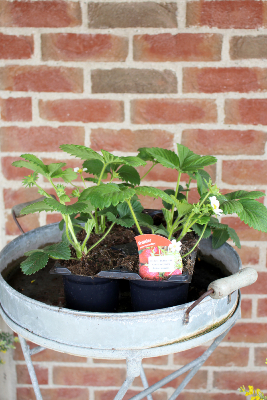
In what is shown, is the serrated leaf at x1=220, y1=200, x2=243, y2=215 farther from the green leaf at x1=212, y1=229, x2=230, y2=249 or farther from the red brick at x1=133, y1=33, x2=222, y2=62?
the red brick at x1=133, y1=33, x2=222, y2=62

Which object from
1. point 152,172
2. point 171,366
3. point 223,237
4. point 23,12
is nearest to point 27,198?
point 152,172

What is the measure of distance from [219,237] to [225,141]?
43 cm

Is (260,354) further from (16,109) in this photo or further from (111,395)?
(16,109)

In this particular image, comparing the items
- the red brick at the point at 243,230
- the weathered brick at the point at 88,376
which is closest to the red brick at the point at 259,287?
the red brick at the point at 243,230

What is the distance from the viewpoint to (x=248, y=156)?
1137 mm

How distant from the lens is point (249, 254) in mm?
1212

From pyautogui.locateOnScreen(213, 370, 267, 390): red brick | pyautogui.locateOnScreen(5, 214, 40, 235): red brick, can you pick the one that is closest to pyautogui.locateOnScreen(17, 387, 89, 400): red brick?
pyautogui.locateOnScreen(213, 370, 267, 390): red brick

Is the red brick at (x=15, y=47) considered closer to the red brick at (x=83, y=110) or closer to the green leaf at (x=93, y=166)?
the red brick at (x=83, y=110)

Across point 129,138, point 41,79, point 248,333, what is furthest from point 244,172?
point 41,79

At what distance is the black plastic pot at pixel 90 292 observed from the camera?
2.17 ft

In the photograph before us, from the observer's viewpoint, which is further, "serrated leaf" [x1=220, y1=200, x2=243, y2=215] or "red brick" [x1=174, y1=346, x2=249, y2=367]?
"red brick" [x1=174, y1=346, x2=249, y2=367]

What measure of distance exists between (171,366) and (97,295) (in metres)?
0.81

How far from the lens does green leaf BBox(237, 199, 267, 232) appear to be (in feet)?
2.09

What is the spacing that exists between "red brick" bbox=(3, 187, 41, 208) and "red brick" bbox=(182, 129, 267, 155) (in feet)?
1.72
